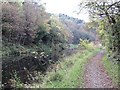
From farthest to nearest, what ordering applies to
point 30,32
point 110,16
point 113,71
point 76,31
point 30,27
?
1. point 76,31
2. point 30,27
3. point 30,32
4. point 110,16
5. point 113,71

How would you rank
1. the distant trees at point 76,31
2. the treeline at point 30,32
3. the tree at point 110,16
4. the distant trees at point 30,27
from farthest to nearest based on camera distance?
the distant trees at point 76,31
the distant trees at point 30,27
the treeline at point 30,32
the tree at point 110,16

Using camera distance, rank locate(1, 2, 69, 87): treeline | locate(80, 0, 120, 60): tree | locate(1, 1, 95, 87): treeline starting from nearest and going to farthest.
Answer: locate(80, 0, 120, 60): tree, locate(1, 1, 95, 87): treeline, locate(1, 2, 69, 87): treeline

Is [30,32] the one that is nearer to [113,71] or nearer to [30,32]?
[30,32]

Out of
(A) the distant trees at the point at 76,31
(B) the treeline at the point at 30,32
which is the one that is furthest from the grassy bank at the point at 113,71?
(A) the distant trees at the point at 76,31

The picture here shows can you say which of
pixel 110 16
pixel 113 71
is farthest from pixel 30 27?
pixel 113 71

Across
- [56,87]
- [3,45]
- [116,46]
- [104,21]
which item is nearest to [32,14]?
[3,45]

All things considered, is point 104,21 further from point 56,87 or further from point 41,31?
point 41,31

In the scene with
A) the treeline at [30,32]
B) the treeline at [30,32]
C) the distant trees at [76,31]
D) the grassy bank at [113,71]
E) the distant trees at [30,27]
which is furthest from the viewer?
the distant trees at [76,31]

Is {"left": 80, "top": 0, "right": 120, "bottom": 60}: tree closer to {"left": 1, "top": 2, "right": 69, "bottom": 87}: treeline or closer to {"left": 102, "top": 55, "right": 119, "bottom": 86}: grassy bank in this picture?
{"left": 102, "top": 55, "right": 119, "bottom": 86}: grassy bank

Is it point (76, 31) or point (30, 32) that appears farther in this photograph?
point (76, 31)

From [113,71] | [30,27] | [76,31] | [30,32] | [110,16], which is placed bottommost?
[76,31]

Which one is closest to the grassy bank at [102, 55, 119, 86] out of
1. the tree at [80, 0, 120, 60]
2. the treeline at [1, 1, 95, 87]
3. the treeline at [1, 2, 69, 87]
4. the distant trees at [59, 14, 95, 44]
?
the tree at [80, 0, 120, 60]

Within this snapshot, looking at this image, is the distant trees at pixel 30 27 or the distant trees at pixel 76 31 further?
the distant trees at pixel 76 31

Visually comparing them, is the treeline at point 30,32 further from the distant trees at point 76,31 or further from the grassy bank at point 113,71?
the grassy bank at point 113,71
